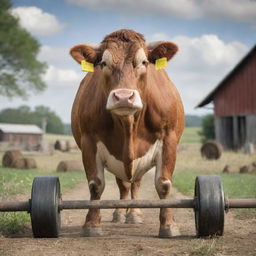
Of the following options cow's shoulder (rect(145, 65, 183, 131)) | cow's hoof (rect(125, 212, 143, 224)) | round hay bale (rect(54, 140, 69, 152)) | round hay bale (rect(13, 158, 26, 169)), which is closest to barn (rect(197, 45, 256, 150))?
round hay bale (rect(54, 140, 69, 152))

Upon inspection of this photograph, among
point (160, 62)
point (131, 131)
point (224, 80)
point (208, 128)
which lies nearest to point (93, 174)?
point (131, 131)

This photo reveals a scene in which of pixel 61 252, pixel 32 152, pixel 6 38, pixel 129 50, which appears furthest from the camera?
pixel 6 38

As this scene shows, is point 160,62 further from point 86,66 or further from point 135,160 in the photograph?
point 135,160

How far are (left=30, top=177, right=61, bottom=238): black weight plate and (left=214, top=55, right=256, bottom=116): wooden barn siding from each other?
82.4 ft

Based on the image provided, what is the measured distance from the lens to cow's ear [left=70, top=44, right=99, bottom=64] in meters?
6.03

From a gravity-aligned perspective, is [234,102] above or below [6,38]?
below

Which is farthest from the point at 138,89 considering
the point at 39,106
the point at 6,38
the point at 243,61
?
the point at 39,106

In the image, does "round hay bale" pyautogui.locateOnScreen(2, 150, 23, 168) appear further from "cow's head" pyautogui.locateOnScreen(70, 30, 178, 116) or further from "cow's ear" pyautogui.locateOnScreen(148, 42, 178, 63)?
"cow's ear" pyautogui.locateOnScreen(148, 42, 178, 63)

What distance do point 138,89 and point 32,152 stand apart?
Result: 30.5 metres

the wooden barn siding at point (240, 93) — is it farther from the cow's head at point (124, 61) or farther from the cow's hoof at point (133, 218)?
the cow's head at point (124, 61)

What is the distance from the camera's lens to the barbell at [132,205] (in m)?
5.37

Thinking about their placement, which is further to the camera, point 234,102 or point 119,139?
point 234,102

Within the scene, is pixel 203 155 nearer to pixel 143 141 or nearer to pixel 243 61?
pixel 243 61

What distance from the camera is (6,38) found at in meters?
42.0
